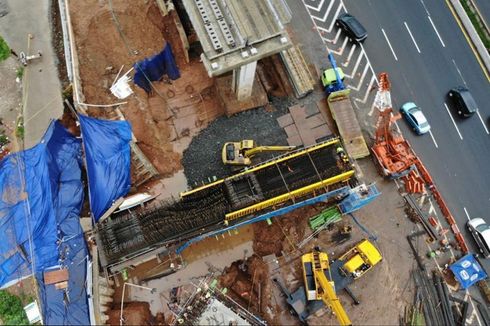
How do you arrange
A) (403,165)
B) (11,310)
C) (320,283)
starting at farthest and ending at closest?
(403,165) → (320,283) → (11,310)

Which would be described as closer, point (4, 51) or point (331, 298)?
point (331, 298)

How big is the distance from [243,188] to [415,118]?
570 inches

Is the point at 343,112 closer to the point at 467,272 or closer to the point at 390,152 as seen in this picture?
the point at 390,152

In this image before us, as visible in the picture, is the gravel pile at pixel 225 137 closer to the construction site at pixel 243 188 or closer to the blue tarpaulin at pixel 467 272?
the construction site at pixel 243 188

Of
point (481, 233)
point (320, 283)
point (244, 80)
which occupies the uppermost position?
point (244, 80)

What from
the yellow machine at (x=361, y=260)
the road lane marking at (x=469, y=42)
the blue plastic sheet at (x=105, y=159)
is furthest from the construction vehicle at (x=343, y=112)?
the blue plastic sheet at (x=105, y=159)

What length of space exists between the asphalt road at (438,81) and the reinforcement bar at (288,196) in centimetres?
817

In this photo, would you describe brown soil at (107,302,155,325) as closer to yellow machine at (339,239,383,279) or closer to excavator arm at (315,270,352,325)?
excavator arm at (315,270,352,325)

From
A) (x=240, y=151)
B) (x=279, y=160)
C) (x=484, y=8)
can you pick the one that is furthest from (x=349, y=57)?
(x=484, y=8)

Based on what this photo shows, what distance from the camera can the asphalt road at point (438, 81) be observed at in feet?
110

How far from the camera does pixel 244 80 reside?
3092 centimetres

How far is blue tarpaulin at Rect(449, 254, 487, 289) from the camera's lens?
30.2m

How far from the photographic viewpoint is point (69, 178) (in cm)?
2980

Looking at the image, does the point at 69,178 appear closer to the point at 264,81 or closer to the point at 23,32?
the point at 23,32
